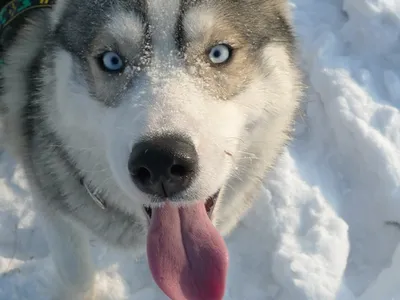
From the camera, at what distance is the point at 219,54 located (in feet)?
4.91

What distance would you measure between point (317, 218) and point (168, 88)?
1367mm

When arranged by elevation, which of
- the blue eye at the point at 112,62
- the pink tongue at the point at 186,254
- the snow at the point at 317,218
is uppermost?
the blue eye at the point at 112,62

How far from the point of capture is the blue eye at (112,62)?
4.85ft

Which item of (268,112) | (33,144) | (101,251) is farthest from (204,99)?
(101,251)

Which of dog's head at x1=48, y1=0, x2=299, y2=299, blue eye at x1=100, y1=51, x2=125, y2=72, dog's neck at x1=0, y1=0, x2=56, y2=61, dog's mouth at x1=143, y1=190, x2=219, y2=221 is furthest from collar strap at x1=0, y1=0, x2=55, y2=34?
dog's mouth at x1=143, y1=190, x2=219, y2=221

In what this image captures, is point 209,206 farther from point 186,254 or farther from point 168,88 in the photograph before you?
point 168,88

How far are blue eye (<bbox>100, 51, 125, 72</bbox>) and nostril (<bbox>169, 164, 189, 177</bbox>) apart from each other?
Answer: 0.37 metres

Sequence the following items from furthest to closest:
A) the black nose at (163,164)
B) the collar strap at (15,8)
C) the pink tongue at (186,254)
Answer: the collar strap at (15,8)
the pink tongue at (186,254)
the black nose at (163,164)

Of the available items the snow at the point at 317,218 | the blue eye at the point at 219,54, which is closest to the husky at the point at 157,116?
the blue eye at the point at 219,54

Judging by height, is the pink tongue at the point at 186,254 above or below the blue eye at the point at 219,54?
below

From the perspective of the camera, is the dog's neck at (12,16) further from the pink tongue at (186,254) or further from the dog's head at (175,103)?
the pink tongue at (186,254)

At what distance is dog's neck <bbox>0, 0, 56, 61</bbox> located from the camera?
2.07m

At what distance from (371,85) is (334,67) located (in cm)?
24

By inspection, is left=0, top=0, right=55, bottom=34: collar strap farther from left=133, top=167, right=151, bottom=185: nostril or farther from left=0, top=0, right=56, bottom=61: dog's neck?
left=133, top=167, right=151, bottom=185: nostril
